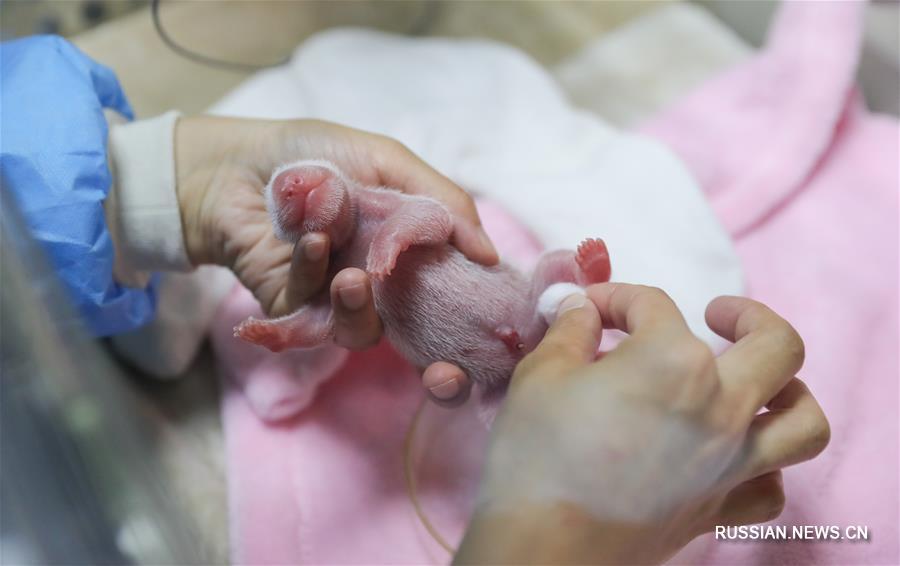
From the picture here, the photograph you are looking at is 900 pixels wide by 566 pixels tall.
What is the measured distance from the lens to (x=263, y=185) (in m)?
0.89

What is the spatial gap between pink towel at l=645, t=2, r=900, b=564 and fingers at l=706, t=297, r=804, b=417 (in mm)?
202

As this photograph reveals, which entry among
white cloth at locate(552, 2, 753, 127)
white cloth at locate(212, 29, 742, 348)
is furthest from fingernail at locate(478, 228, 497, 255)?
white cloth at locate(552, 2, 753, 127)

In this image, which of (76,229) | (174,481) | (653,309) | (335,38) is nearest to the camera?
(653,309)

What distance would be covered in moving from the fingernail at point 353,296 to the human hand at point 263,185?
2.2 inches

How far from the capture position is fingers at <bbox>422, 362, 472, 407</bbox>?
0.75 metres

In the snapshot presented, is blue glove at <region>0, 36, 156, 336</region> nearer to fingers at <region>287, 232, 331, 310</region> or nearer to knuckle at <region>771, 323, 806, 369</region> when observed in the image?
fingers at <region>287, 232, 331, 310</region>

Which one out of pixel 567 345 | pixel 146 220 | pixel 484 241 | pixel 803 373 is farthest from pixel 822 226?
pixel 146 220

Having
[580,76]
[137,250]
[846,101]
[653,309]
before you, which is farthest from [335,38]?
[653,309]

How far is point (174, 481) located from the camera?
0.88 meters

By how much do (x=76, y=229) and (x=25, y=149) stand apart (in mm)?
94

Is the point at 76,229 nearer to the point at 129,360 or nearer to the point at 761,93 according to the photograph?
the point at 129,360
